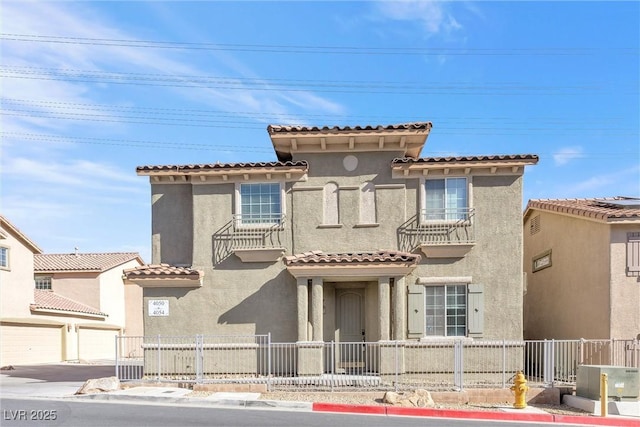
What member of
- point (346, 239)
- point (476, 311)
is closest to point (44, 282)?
point (346, 239)

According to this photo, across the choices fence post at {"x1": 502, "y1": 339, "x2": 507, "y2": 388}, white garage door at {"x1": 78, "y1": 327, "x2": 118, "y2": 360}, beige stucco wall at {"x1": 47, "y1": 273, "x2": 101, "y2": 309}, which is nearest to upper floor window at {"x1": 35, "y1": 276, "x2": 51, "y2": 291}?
beige stucco wall at {"x1": 47, "y1": 273, "x2": 101, "y2": 309}

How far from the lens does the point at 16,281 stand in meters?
26.2

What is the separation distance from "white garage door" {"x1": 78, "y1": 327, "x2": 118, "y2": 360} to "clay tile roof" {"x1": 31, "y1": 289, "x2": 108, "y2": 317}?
1094 millimetres

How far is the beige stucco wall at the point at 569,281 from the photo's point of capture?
590 inches

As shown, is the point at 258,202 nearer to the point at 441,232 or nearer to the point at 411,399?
the point at 441,232

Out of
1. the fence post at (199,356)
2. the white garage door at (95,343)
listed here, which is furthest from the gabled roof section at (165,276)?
the white garage door at (95,343)

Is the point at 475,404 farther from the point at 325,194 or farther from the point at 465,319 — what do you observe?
the point at 325,194

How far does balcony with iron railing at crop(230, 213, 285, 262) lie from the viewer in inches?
612

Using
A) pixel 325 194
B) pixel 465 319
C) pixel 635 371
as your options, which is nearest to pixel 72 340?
pixel 325 194

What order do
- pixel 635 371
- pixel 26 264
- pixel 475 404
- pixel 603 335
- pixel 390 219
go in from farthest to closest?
pixel 26 264 < pixel 390 219 < pixel 603 335 < pixel 475 404 < pixel 635 371

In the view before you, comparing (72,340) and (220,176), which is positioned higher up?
(220,176)

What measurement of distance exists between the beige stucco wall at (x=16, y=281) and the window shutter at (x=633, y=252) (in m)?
25.2

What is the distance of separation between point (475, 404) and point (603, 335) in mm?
4434

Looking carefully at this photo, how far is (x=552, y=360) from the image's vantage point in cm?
1383
